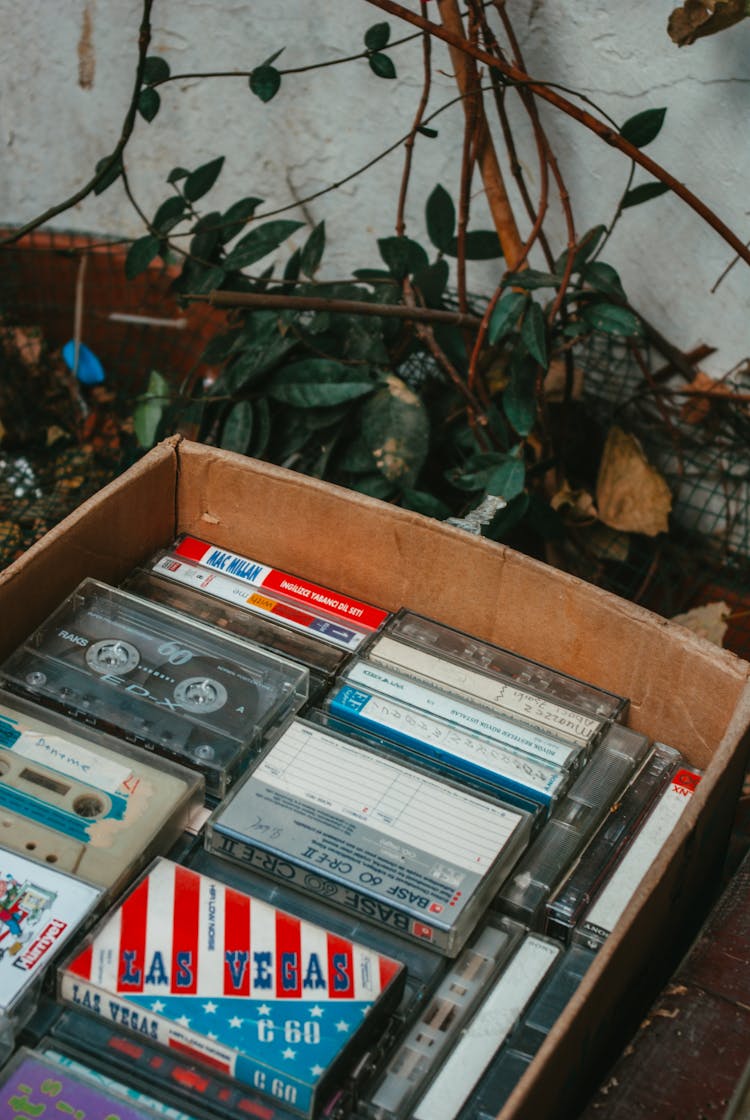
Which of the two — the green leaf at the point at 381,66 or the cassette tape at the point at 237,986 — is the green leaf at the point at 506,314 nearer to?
the green leaf at the point at 381,66

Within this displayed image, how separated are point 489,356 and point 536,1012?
1267mm

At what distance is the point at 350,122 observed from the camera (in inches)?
90.7

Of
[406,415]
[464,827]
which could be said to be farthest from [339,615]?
[406,415]

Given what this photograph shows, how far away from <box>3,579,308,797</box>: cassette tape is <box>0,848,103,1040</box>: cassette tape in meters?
0.20

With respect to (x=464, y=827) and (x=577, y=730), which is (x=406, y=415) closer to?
(x=577, y=730)

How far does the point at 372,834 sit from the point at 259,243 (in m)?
1.11

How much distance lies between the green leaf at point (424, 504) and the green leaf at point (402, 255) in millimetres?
374

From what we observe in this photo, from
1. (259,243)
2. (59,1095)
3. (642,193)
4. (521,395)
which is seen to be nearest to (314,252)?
(259,243)

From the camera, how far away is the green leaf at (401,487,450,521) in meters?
1.83

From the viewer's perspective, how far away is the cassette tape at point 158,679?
130cm

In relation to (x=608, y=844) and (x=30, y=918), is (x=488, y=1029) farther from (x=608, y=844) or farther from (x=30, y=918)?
(x=30, y=918)

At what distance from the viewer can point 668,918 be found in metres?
1.21

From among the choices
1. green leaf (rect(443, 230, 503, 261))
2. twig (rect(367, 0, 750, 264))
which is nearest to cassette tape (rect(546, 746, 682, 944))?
twig (rect(367, 0, 750, 264))

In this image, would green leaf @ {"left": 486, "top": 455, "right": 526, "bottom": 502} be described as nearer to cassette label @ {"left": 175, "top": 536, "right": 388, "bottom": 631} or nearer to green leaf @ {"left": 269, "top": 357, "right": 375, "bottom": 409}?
green leaf @ {"left": 269, "top": 357, "right": 375, "bottom": 409}
